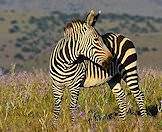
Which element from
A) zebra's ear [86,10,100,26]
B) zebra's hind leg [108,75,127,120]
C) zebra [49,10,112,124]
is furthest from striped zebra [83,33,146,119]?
zebra's ear [86,10,100,26]

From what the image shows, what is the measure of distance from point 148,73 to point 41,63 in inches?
2279

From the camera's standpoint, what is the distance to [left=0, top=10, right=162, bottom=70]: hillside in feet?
252

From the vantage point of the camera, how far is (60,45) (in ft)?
31.5

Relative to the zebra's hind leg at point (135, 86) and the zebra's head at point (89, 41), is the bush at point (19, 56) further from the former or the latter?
the zebra's head at point (89, 41)

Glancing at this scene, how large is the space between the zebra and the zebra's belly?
0.19 metres

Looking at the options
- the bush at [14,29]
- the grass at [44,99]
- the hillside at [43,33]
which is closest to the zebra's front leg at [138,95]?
the grass at [44,99]

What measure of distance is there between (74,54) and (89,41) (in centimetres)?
39

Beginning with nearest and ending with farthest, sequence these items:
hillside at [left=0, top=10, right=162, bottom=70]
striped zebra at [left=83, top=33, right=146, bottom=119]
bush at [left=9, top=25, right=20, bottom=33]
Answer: striped zebra at [left=83, top=33, right=146, bottom=119] < hillside at [left=0, top=10, right=162, bottom=70] < bush at [left=9, top=25, right=20, bottom=33]

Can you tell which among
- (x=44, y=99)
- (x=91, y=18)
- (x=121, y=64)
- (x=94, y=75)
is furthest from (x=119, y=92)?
(x=91, y=18)

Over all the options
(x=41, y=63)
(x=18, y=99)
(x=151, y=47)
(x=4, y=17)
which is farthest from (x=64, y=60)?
(x=4, y=17)

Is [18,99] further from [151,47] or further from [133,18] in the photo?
[133,18]

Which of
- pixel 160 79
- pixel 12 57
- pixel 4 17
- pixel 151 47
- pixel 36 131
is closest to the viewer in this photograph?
pixel 36 131

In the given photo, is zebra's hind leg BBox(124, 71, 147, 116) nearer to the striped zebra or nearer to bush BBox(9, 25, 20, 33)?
the striped zebra

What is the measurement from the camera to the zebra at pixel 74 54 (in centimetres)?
903
